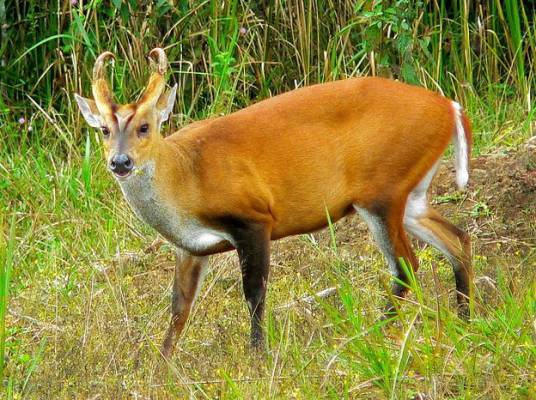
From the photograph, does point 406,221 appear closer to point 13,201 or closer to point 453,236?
point 453,236

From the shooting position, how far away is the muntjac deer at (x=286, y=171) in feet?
20.0

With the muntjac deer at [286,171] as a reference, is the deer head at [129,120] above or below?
above

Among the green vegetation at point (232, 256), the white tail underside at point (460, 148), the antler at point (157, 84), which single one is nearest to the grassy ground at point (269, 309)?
the green vegetation at point (232, 256)

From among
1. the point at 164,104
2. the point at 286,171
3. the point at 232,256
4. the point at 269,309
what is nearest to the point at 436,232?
the point at 286,171

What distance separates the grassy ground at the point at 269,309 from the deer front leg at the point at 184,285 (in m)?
0.08

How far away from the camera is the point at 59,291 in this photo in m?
6.76

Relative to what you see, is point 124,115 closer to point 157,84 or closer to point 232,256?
point 157,84

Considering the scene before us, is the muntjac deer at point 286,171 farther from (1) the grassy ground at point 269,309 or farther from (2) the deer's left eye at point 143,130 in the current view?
(1) the grassy ground at point 269,309

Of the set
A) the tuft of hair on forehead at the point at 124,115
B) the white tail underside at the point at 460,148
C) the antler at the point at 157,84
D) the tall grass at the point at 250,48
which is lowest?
the tall grass at the point at 250,48

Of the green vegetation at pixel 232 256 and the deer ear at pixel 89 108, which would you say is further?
the deer ear at pixel 89 108

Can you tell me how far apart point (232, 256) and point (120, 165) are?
1.60 m

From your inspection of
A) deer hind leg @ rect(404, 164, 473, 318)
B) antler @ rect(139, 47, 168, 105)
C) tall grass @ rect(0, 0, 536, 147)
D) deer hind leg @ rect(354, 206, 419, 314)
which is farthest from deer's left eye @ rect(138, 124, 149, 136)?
tall grass @ rect(0, 0, 536, 147)

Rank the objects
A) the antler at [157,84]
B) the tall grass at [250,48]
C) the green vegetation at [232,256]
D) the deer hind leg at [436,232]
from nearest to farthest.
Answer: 1. the green vegetation at [232,256]
2. the antler at [157,84]
3. the deer hind leg at [436,232]
4. the tall grass at [250,48]

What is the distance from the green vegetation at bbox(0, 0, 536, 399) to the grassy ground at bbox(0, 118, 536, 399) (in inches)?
0.5
